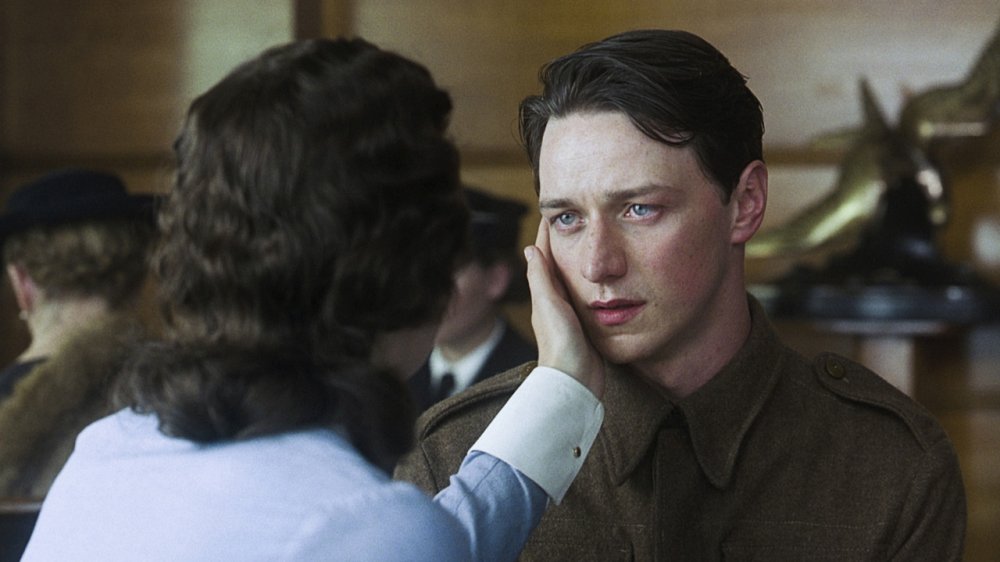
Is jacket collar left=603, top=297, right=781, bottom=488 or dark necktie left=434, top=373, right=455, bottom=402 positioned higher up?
jacket collar left=603, top=297, right=781, bottom=488

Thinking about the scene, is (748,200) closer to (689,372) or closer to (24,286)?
(689,372)

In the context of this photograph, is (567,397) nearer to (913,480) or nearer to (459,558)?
(459,558)

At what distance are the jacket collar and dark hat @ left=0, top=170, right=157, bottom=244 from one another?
4.03 feet

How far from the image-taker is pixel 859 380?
5.07 feet

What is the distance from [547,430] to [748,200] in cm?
42

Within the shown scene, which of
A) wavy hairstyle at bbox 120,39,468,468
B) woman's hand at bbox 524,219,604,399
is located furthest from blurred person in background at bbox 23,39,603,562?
woman's hand at bbox 524,219,604,399

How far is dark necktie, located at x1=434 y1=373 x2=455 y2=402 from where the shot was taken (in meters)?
2.97

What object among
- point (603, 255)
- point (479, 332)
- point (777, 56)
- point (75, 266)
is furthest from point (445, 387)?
point (603, 255)

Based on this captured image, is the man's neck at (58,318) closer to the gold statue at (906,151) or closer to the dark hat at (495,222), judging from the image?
the dark hat at (495,222)

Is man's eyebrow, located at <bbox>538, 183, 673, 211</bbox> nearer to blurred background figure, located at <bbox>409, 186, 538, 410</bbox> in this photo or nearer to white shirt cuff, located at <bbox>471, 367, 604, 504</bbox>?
white shirt cuff, located at <bbox>471, 367, 604, 504</bbox>

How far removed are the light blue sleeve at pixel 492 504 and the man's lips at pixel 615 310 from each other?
0.29 meters

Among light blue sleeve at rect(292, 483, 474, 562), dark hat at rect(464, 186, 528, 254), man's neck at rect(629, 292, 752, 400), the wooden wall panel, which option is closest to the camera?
light blue sleeve at rect(292, 483, 474, 562)

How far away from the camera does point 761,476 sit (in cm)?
146

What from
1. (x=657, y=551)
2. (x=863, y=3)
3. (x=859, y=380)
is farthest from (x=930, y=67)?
(x=657, y=551)
